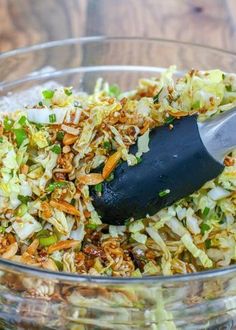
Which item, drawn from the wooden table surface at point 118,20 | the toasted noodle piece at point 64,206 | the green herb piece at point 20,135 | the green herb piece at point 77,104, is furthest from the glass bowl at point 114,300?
the wooden table surface at point 118,20

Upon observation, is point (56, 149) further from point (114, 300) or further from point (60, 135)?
point (114, 300)

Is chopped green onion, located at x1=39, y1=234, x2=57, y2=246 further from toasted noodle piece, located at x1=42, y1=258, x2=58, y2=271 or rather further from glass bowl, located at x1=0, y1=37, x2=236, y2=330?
glass bowl, located at x1=0, y1=37, x2=236, y2=330

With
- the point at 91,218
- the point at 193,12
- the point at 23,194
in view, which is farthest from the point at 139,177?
the point at 193,12

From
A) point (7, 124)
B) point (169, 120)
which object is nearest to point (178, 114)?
point (169, 120)

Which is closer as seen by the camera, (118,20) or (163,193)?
(163,193)

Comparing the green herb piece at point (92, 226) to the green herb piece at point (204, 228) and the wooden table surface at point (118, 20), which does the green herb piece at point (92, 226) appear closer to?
the green herb piece at point (204, 228)

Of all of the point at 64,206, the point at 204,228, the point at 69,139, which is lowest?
the point at 204,228
